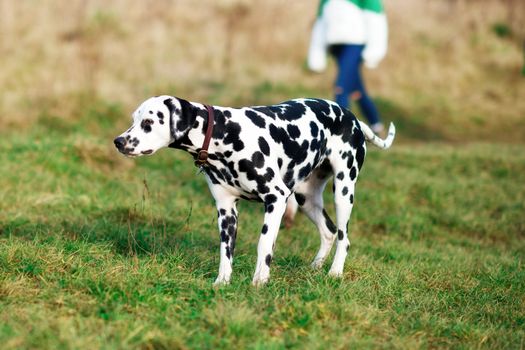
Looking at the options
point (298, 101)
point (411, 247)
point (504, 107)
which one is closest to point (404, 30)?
point (504, 107)

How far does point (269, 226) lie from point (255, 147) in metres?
0.55

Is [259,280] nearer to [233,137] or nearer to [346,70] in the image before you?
[233,137]

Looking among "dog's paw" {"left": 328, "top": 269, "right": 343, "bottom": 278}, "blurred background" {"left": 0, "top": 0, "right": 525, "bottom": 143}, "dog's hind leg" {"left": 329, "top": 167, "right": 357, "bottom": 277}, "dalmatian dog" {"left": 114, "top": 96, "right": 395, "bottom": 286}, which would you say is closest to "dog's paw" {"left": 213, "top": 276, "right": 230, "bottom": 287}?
"dalmatian dog" {"left": 114, "top": 96, "right": 395, "bottom": 286}

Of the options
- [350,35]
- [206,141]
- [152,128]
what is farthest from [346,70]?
[152,128]

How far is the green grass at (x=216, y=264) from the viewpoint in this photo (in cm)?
391

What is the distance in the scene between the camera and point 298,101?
531 cm

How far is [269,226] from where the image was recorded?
4.76 metres

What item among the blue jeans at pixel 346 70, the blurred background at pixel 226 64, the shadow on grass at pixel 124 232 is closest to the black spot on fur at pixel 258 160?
the shadow on grass at pixel 124 232

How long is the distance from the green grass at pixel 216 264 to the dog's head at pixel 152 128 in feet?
2.60

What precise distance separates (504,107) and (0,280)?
44.9ft

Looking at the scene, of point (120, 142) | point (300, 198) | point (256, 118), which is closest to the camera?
point (120, 142)

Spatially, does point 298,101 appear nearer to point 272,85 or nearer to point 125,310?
point 125,310

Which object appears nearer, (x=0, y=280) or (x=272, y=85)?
(x=0, y=280)

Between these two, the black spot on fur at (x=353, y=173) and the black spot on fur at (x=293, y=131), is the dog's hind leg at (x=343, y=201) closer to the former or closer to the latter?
the black spot on fur at (x=353, y=173)
